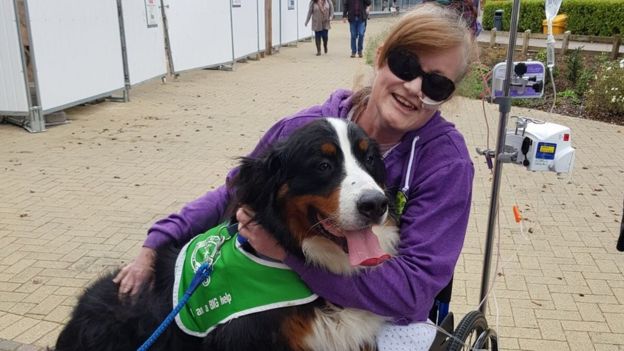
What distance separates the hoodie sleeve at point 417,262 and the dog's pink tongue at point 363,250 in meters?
0.12

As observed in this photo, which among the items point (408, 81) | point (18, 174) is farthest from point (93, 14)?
point (408, 81)

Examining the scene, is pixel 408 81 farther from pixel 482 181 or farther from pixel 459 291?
pixel 482 181

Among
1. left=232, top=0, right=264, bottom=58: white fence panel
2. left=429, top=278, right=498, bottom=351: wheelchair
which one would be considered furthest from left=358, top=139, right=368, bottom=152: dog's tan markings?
left=232, top=0, right=264, bottom=58: white fence panel

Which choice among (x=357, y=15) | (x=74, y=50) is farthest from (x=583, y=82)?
(x=74, y=50)

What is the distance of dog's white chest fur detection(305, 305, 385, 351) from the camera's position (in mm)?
2102

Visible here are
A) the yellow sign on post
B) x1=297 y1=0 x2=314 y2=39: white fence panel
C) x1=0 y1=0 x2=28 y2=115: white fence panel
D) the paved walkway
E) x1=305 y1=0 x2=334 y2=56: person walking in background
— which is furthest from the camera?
x1=297 y1=0 x2=314 y2=39: white fence panel

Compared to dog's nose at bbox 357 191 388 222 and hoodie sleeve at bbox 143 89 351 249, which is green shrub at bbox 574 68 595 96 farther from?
dog's nose at bbox 357 191 388 222

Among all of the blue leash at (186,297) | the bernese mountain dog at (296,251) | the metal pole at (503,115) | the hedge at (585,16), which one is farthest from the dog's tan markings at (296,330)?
the hedge at (585,16)

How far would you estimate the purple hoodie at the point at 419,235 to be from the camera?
2061mm

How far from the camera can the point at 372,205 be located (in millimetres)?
1866

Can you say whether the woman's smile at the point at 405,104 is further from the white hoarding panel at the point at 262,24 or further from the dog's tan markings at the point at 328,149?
the white hoarding panel at the point at 262,24

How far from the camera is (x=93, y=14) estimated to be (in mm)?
9367

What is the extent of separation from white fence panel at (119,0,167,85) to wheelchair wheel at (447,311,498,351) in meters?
9.39

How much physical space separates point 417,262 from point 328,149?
0.55 m
